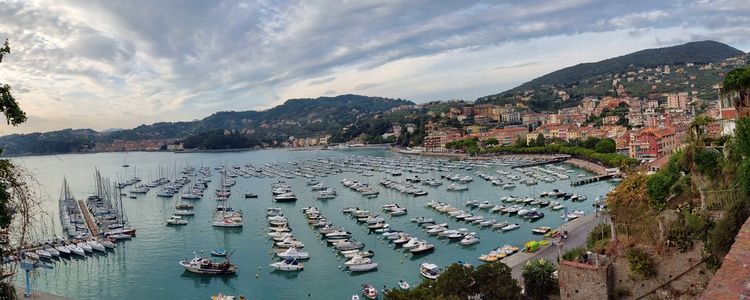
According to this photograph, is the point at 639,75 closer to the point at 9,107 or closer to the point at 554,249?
the point at 554,249

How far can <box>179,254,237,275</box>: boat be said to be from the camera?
1938cm

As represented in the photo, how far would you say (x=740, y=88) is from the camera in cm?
1483

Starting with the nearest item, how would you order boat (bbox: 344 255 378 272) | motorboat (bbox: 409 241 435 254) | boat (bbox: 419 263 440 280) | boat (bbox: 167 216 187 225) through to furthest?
boat (bbox: 419 263 440 280) → boat (bbox: 344 255 378 272) → motorboat (bbox: 409 241 435 254) → boat (bbox: 167 216 187 225)

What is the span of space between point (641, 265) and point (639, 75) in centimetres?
12798

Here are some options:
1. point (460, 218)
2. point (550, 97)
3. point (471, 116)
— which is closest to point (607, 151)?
point (460, 218)

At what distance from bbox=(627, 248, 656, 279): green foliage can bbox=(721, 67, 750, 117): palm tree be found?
6555mm

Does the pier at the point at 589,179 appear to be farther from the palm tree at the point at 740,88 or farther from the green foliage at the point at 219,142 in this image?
the green foliage at the point at 219,142

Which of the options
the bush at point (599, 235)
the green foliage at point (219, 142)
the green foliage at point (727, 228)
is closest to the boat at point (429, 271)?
the bush at point (599, 235)

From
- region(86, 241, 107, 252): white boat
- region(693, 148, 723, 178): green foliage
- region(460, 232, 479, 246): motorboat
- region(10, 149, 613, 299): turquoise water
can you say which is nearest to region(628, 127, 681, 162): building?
region(10, 149, 613, 299): turquoise water

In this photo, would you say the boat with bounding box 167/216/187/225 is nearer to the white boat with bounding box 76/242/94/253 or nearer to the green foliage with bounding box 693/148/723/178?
the white boat with bounding box 76/242/94/253

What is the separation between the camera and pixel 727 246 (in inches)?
355

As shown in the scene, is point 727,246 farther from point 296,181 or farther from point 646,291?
point 296,181

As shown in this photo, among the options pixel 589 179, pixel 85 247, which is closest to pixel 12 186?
pixel 85 247

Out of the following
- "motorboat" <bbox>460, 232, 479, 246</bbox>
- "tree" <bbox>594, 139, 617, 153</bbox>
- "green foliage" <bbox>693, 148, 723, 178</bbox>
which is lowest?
"motorboat" <bbox>460, 232, 479, 246</bbox>
